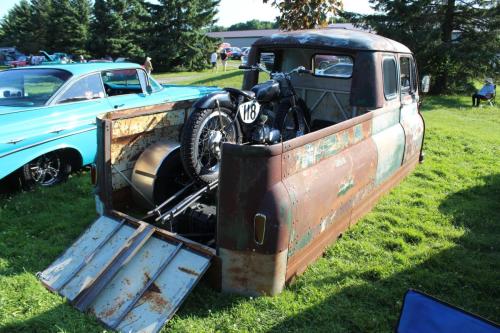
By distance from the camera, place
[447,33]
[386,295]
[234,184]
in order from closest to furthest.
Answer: [234,184] < [386,295] < [447,33]

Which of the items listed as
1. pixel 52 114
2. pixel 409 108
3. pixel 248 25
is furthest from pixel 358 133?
pixel 248 25

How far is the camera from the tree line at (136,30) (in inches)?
1130

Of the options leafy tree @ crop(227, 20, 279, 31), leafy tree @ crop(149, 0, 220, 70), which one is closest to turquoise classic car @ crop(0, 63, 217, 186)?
leafy tree @ crop(149, 0, 220, 70)

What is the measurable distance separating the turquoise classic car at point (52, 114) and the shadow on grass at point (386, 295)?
2595mm

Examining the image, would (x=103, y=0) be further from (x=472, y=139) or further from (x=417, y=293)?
(x=417, y=293)

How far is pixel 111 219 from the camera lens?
3.65 metres

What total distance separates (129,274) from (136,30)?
30.0 metres

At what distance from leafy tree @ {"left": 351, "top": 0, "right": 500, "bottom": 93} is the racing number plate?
14073 millimetres

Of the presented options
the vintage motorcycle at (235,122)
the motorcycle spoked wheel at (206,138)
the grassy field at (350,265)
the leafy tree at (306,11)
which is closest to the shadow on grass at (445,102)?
the leafy tree at (306,11)

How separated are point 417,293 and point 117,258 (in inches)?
85.1

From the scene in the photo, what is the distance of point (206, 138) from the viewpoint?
398cm

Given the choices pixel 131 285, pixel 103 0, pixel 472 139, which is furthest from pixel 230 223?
pixel 103 0

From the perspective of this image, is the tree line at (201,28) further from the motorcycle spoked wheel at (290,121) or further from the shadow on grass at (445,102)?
the motorcycle spoked wheel at (290,121)

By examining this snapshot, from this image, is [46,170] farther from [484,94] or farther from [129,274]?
[484,94]
